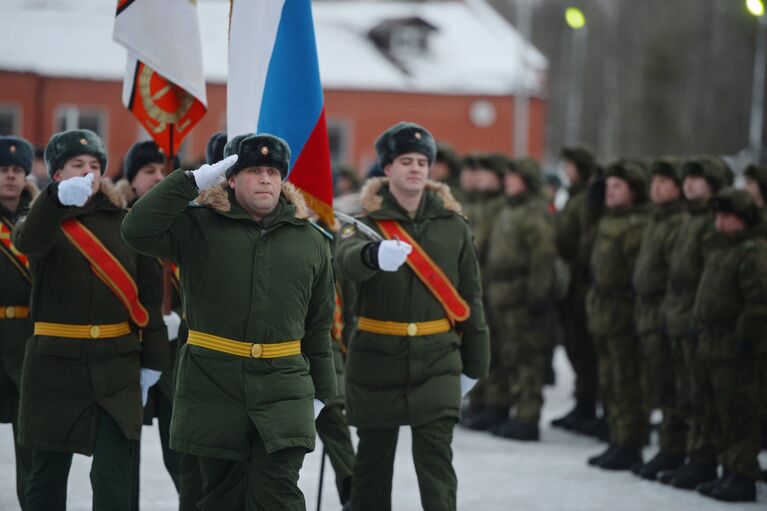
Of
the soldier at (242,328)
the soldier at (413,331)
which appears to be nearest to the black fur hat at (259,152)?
the soldier at (242,328)

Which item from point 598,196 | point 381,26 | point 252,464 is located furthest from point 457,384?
point 381,26

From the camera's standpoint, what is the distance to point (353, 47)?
3966 cm

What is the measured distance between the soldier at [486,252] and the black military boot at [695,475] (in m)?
2.76

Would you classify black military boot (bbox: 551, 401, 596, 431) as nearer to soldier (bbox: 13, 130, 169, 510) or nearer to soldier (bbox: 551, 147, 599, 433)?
soldier (bbox: 551, 147, 599, 433)

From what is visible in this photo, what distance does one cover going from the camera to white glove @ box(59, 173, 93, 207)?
5.73m

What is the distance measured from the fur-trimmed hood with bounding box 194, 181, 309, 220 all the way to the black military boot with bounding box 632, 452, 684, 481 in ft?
15.0

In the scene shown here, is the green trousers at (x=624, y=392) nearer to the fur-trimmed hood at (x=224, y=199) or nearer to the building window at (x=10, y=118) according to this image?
the fur-trimmed hood at (x=224, y=199)

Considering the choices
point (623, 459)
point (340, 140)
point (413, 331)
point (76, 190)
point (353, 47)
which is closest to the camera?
point (76, 190)

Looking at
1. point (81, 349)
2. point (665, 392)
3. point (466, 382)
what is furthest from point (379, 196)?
point (665, 392)

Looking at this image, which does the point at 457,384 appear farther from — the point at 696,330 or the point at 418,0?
the point at 418,0

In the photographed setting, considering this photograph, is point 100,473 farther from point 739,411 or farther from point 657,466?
point 657,466

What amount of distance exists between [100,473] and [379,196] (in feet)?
7.49

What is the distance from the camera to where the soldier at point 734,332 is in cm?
850

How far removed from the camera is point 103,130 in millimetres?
35594
